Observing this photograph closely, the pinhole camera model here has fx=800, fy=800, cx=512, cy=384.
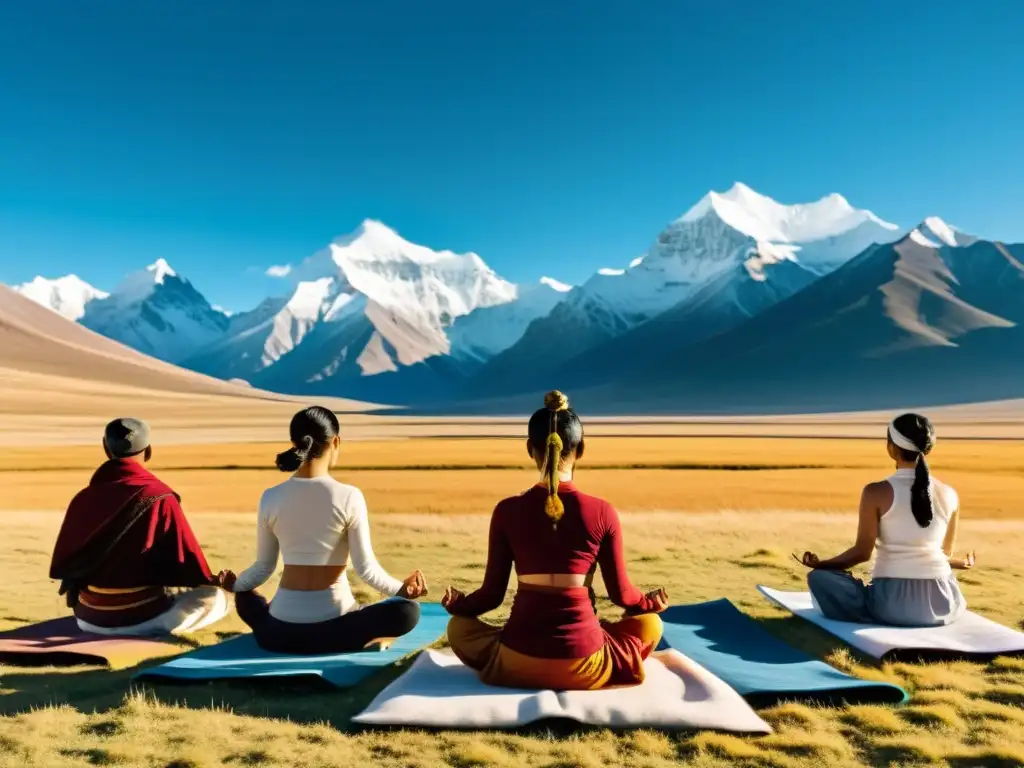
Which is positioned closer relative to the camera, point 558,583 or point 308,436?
point 558,583

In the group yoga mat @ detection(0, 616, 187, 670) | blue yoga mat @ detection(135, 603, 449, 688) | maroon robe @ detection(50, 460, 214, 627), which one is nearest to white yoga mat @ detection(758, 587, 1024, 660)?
blue yoga mat @ detection(135, 603, 449, 688)

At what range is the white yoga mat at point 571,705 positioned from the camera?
5.65 m

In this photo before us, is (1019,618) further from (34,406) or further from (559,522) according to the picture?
(34,406)

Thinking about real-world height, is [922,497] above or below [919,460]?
below

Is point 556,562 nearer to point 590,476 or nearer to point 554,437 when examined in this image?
point 554,437

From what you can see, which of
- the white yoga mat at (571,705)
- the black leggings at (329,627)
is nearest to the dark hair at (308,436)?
the black leggings at (329,627)

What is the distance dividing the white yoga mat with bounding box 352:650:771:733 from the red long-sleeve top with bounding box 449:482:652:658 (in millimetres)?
362

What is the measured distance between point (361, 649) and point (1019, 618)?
7424 mm

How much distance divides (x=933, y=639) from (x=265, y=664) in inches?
240

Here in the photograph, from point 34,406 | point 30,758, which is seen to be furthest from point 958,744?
point 34,406

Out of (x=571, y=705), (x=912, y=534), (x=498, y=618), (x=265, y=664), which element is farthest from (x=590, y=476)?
(x=571, y=705)

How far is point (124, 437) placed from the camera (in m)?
7.68

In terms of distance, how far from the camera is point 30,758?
5141 millimetres

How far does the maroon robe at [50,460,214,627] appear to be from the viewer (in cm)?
756
